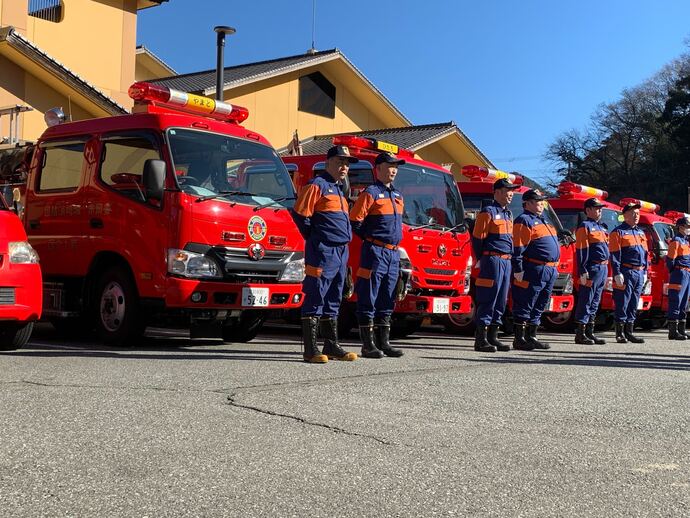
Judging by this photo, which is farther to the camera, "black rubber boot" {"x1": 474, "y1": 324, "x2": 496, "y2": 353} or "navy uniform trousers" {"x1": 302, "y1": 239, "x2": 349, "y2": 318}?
"black rubber boot" {"x1": 474, "y1": 324, "x2": 496, "y2": 353}

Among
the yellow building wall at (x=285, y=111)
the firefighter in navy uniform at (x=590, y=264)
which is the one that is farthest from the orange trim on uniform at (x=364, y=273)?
the yellow building wall at (x=285, y=111)

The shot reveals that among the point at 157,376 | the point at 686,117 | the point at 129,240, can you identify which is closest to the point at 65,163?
the point at 129,240

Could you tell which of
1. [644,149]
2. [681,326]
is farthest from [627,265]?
[644,149]

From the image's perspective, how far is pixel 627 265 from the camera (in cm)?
1282

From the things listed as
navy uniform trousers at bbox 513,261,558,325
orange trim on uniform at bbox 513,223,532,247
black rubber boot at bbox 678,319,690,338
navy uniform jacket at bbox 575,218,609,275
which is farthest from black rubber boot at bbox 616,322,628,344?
orange trim on uniform at bbox 513,223,532,247

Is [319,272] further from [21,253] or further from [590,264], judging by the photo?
[590,264]

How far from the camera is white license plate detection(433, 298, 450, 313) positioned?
10.6 meters

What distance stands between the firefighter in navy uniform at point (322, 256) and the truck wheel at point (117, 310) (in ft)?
6.14

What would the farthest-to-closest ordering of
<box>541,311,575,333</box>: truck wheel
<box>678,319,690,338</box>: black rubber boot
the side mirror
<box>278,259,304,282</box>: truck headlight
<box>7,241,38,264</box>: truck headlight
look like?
<box>541,311,575,333</box>: truck wheel → <box>678,319,690,338</box>: black rubber boot → <box>278,259,304,282</box>: truck headlight → the side mirror → <box>7,241,38,264</box>: truck headlight

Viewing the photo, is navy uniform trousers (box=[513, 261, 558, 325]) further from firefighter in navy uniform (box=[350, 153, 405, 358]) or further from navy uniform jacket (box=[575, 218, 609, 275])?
firefighter in navy uniform (box=[350, 153, 405, 358])

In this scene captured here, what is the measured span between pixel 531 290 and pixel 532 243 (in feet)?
1.80

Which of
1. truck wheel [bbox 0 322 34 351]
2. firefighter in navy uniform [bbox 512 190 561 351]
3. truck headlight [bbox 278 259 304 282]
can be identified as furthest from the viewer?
firefighter in navy uniform [bbox 512 190 561 351]

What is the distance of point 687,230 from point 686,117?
30540 millimetres

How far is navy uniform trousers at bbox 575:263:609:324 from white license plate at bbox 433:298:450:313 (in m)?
2.25
